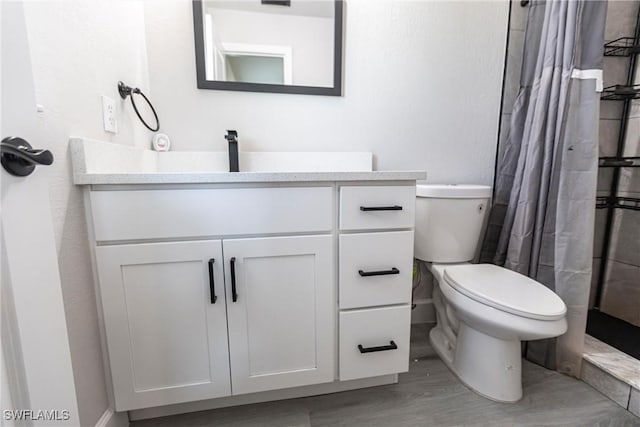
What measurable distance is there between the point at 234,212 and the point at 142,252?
0.96 ft

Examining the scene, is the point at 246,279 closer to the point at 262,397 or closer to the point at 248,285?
the point at 248,285

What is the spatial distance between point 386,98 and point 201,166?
97 cm

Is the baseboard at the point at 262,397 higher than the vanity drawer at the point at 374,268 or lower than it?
lower

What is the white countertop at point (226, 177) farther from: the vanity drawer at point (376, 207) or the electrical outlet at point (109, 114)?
the electrical outlet at point (109, 114)

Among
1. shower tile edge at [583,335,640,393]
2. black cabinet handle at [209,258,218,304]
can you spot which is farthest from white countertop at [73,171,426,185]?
shower tile edge at [583,335,640,393]

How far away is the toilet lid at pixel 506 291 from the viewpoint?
992 millimetres

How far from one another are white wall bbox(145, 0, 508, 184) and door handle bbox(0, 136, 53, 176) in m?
1.03

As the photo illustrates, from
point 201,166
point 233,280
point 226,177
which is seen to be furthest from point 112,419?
point 201,166

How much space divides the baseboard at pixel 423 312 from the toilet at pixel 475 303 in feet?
0.47

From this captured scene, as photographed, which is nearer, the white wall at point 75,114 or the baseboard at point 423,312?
the white wall at point 75,114

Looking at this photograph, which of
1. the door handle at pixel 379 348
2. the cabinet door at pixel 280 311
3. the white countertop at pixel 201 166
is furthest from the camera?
the door handle at pixel 379 348

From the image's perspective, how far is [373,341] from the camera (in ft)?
3.51

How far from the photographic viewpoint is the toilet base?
3.72 ft

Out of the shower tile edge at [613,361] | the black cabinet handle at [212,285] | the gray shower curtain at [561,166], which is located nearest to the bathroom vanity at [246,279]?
the black cabinet handle at [212,285]
